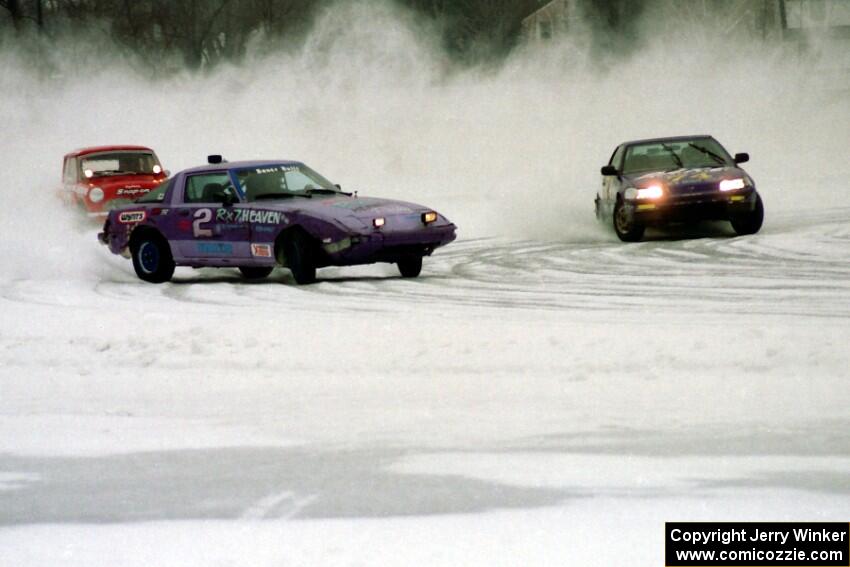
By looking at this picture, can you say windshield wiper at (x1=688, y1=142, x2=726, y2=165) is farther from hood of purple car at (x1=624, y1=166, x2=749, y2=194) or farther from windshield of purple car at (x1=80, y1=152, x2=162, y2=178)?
windshield of purple car at (x1=80, y1=152, x2=162, y2=178)

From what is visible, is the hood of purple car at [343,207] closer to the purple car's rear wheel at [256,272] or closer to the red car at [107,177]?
the purple car's rear wheel at [256,272]

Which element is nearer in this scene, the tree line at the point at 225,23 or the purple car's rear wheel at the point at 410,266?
the purple car's rear wheel at the point at 410,266

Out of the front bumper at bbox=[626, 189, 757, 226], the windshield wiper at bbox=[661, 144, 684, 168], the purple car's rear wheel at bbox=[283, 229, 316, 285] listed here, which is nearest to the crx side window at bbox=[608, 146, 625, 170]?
the windshield wiper at bbox=[661, 144, 684, 168]

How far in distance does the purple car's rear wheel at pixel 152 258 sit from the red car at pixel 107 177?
797 centimetres

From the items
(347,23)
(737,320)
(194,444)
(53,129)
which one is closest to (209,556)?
(194,444)

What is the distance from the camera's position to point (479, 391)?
8227mm

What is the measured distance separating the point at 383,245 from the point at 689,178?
5406mm

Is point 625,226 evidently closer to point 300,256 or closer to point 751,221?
point 751,221

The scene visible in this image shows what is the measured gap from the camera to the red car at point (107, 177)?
23156 mm

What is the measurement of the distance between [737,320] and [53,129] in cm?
3852

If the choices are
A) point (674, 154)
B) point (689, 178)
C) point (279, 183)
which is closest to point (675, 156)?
point (674, 154)

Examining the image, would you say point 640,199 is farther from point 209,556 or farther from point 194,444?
point 209,556

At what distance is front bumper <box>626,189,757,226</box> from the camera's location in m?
17.2

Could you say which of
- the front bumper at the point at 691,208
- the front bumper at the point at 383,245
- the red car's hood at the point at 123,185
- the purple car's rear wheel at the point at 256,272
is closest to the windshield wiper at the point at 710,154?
the front bumper at the point at 691,208
